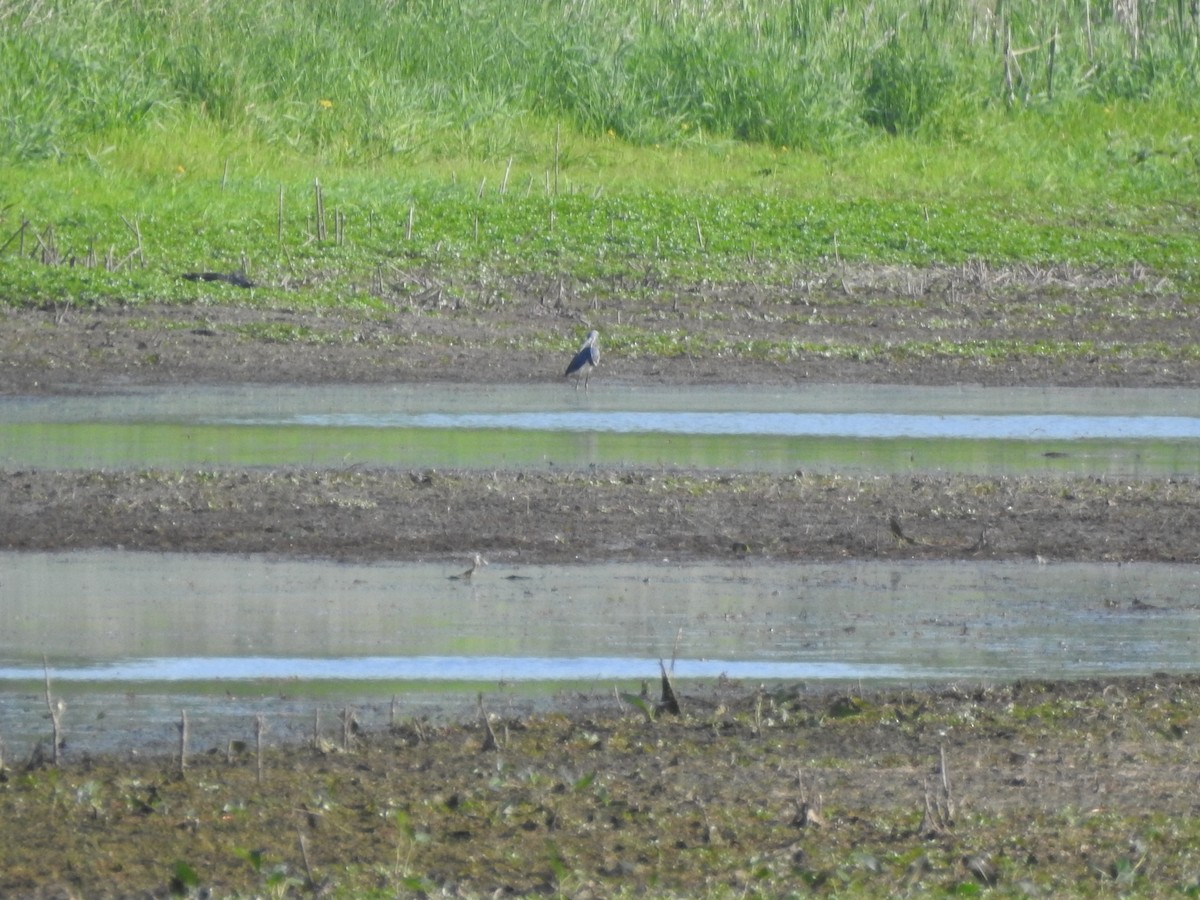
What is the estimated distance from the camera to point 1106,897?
450 centimetres

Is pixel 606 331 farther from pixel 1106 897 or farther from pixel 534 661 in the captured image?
pixel 1106 897

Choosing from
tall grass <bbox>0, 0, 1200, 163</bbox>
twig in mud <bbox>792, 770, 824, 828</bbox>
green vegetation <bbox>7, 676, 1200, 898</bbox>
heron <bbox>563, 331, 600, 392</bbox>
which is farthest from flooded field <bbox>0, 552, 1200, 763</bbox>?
tall grass <bbox>0, 0, 1200, 163</bbox>

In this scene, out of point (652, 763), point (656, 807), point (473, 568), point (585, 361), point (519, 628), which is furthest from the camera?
point (585, 361)

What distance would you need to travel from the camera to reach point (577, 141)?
21.5 m

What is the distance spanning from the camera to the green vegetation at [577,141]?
16922mm

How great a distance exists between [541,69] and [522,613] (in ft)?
51.3

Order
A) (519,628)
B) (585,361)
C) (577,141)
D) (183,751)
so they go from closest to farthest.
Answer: (183,751) → (519,628) → (585,361) → (577,141)

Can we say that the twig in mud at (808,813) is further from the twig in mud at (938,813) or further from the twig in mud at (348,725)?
the twig in mud at (348,725)

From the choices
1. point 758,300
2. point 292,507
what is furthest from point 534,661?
point 758,300

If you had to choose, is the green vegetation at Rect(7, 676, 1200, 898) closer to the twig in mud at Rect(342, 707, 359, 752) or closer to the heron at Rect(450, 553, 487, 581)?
the twig in mud at Rect(342, 707, 359, 752)

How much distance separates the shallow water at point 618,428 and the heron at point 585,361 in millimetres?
260

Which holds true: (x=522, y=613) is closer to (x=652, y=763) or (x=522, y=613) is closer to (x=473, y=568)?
(x=473, y=568)

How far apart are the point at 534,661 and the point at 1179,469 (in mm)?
4925

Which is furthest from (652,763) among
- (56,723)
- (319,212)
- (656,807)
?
(319,212)
